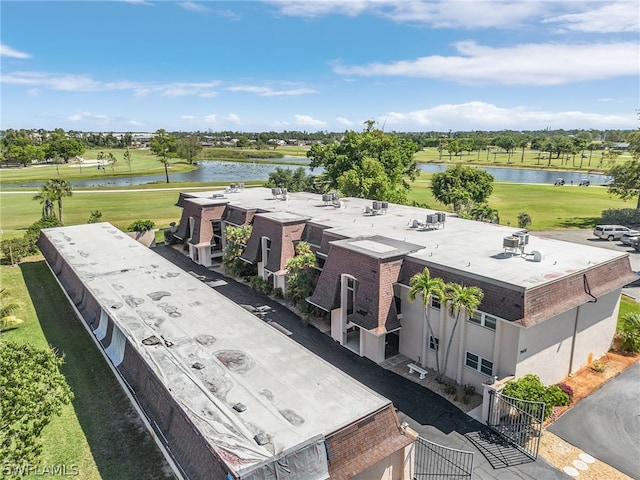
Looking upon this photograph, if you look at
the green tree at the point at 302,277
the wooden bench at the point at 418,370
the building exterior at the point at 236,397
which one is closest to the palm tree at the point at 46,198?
the building exterior at the point at 236,397

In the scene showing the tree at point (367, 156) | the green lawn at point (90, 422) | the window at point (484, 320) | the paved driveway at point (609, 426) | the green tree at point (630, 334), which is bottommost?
the paved driveway at point (609, 426)

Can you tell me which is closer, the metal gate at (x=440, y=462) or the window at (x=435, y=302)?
the metal gate at (x=440, y=462)

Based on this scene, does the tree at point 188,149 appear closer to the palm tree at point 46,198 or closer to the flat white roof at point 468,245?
the palm tree at point 46,198

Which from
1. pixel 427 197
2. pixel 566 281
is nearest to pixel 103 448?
pixel 566 281

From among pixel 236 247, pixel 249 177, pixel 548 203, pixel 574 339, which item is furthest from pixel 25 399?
pixel 249 177

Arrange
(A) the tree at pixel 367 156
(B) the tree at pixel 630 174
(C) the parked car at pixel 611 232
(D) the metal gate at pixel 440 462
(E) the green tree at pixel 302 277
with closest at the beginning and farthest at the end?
(D) the metal gate at pixel 440 462 < (E) the green tree at pixel 302 277 < (C) the parked car at pixel 611 232 < (B) the tree at pixel 630 174 < (A) the tree at pixel 367 156

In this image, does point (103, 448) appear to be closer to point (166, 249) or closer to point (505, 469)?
point (505, 469)

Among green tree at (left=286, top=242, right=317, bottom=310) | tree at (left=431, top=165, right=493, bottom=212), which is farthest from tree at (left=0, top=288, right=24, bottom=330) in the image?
tree at (left=431, top=165, right=493, bottom=212)
